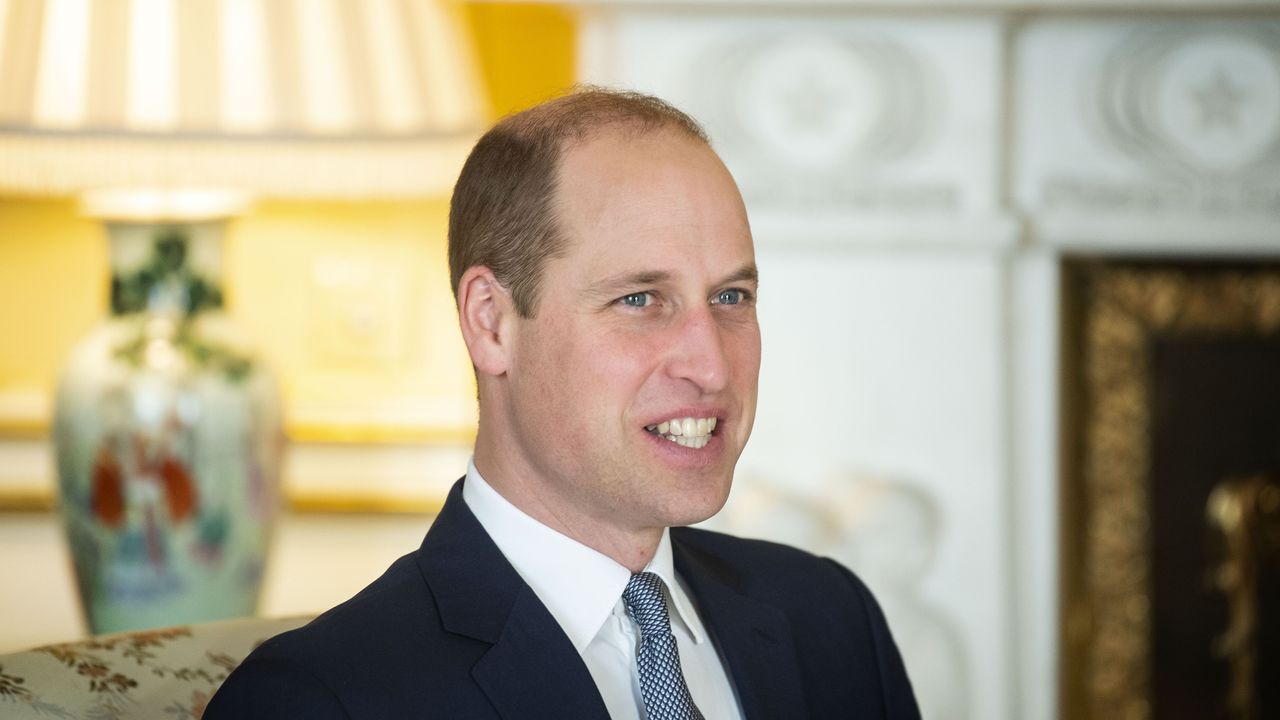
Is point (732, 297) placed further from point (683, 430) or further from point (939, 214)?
point (939, 214)

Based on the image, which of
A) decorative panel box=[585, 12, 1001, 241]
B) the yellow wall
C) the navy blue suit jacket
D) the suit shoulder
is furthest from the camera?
the yellow wall

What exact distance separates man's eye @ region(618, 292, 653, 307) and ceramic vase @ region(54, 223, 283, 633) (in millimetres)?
847

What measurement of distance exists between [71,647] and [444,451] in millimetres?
1554

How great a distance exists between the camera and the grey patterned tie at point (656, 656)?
1035 mm

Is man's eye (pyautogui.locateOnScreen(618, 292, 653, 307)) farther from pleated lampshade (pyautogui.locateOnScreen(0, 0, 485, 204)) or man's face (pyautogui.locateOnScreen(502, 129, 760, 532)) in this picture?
pleated lampshade (pyautogui.locateOnScreen(0, 0, 485, 204))

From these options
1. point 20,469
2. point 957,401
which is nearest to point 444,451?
point 20,469

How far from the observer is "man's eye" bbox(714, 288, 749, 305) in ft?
3.63

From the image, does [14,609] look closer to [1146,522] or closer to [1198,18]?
[1146,522]

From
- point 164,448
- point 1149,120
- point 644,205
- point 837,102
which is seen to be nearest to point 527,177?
point 644,205

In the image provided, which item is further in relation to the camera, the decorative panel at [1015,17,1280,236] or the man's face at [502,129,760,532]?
the decorative panel at [1015,17,1280,236]

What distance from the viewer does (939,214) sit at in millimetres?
2146

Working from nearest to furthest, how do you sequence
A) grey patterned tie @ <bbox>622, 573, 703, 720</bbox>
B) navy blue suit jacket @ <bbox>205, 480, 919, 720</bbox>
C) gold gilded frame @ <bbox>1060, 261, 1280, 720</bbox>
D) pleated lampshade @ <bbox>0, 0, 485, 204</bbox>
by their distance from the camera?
navy blue suit jacket @ <bbox>205, 480, 919, 720</bbox> < grey patterned tie @ <bbox>622, 573, 703, 720</bbox> < pleated lampshade @ <bbox>0, 0, 485, 204</bbox> < gold gilded frame @ <bbox>1060, 261, 1280, 720</bbox>

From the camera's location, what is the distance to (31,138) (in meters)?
1.60

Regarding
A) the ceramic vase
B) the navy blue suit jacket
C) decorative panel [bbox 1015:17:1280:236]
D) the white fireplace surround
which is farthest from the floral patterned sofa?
decorative panel [bbox 1015:17:1280:236]
